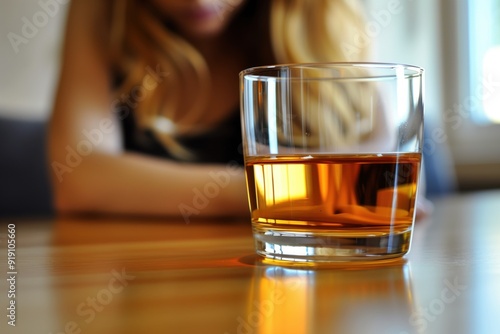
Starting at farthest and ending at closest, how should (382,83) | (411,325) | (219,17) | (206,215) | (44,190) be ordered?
(44,190) < (219,17) < (206,215) < (382,83) < (411,325)

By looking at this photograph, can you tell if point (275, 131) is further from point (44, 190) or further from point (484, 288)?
point (44, 190)

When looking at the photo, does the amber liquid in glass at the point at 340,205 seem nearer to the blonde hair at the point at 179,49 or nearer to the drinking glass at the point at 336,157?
the drinking glass at the point at 336,157

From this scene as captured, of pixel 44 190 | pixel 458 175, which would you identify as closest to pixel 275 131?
pixel 44 190

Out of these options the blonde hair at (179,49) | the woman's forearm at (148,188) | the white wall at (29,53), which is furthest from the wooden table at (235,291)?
the white wall at (29,53)

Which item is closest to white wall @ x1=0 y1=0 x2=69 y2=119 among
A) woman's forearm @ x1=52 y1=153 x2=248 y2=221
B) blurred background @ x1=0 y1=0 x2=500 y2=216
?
woman's forearm @ x1=52 y1=153 x2=248 y2=221

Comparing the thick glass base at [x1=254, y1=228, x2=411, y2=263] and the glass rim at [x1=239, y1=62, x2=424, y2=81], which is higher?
the glass rim at [x1=239, y1=62, x2=424, y2=81]

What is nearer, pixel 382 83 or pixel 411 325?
pixel 411 325

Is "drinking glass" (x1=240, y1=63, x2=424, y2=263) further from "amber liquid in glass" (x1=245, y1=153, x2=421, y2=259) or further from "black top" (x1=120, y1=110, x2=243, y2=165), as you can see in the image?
"black top" (x1=120, y1=110, x2=243, y2=165)
